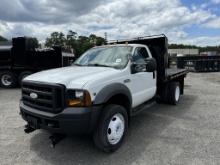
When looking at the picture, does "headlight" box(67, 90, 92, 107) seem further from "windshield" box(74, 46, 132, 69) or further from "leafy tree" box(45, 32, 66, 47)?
"leafy tree" box(45, 32, 66, 47)

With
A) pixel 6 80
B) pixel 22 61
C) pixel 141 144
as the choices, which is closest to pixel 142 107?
pixel 141 144

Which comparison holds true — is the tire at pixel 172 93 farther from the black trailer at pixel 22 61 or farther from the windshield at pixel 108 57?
the black trailer at pixel 22 61

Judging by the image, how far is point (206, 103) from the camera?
7.71 m

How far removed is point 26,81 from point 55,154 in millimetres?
1421

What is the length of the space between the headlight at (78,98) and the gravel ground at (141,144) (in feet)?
3.36

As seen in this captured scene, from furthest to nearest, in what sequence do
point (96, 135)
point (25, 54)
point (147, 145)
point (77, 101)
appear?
1. point (25, 54)
2. point (147, 145)
3. point (96, 135)
4. point (77, 101)

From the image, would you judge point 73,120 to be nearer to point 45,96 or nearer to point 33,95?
point 45,96

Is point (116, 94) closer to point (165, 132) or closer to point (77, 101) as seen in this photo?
point (77, 101)

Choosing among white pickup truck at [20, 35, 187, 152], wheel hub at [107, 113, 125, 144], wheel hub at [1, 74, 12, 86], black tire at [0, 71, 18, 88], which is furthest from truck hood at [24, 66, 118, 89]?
wheel hub at [1, 74, 12, 86]

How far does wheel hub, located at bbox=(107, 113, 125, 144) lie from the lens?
393 centimetres

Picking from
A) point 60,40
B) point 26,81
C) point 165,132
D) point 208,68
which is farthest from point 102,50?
point 60,40

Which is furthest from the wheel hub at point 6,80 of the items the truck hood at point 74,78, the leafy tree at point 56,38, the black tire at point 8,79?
the leafy tree at point 56,38

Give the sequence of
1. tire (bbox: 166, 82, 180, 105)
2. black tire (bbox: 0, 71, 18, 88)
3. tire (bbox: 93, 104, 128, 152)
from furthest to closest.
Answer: black tire (bbox: 0, 71, 18, 88) < tire (bbox: 166, 82, 180, 105) < tire (bbox: 93, 104, 128, 152)

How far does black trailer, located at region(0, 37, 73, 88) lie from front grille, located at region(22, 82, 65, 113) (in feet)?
28.1
